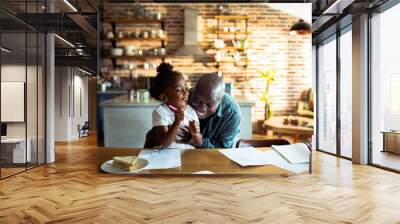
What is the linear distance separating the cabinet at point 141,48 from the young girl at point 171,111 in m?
0.16

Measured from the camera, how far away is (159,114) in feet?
16.9

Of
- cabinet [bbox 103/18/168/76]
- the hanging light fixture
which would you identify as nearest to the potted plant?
the hanging light fixture

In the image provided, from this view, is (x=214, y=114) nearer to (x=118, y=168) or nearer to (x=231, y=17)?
(x=231, y=17)

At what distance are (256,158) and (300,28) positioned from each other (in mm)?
1813

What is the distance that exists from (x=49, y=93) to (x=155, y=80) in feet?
8.36

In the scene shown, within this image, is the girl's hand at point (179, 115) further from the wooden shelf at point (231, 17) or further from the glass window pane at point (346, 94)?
the glass window pane at point (346, 94)

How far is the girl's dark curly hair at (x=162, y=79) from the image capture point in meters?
5.13

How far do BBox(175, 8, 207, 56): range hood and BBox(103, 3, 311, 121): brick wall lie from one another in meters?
0.05

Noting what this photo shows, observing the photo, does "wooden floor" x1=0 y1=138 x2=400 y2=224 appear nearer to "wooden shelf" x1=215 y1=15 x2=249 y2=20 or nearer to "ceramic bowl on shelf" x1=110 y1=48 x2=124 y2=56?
"ceramic bowl on shelf" x1=110 y1=48 x2=124 y2=56

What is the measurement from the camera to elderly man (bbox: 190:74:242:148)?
5.13 meters

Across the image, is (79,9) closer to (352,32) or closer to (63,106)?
(63,106)

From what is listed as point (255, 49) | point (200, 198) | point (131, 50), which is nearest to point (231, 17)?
point (255, 49)

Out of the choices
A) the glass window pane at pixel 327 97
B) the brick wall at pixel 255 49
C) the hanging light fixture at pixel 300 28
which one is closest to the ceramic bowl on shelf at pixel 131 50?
the brick wall at pixel 255 49

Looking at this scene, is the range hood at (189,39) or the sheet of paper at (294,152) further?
the sheet of paper at (294,152)
